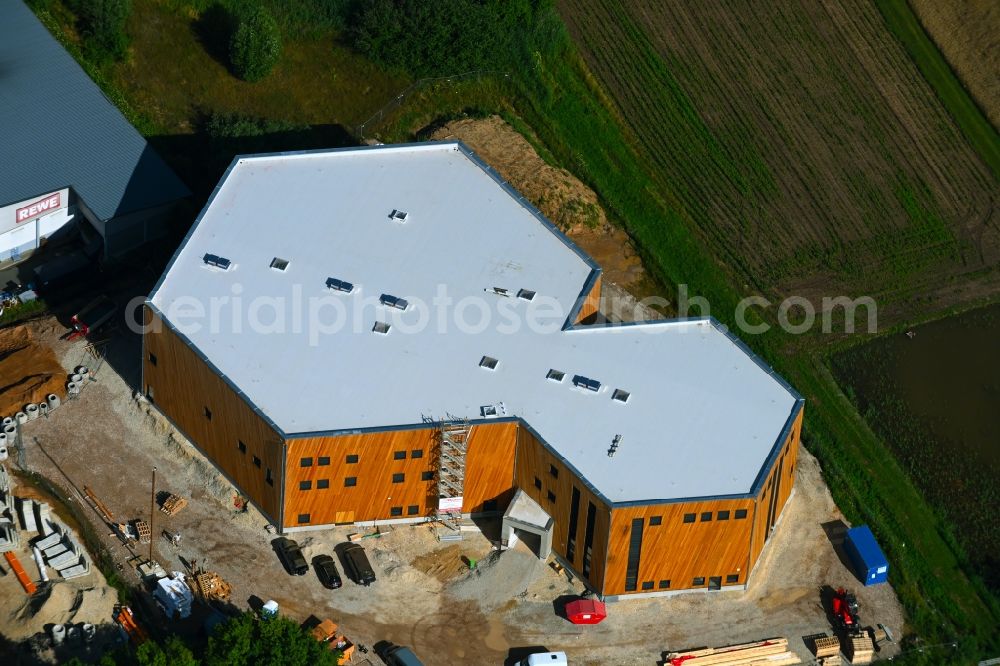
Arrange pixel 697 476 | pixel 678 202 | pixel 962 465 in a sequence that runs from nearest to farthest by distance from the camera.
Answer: pixel 697 476, pixel 962 465, pixel 678 202

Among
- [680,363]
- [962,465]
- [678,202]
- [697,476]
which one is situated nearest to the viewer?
[697,476]

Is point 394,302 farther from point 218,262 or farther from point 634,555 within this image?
point 634,555

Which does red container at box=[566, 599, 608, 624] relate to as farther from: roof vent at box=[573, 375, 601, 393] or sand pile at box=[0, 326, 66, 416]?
sand pile at box=[0, 326, 66, 416]

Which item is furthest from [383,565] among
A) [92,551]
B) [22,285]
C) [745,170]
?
[745,170]

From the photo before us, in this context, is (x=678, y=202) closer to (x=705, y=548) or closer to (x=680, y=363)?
(x=680, y=363)

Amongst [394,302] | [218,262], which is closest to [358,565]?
[394,302]

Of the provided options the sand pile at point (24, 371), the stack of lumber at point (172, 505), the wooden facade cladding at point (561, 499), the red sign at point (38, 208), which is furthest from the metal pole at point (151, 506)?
the wooden facade cladding at point (561, 499)
